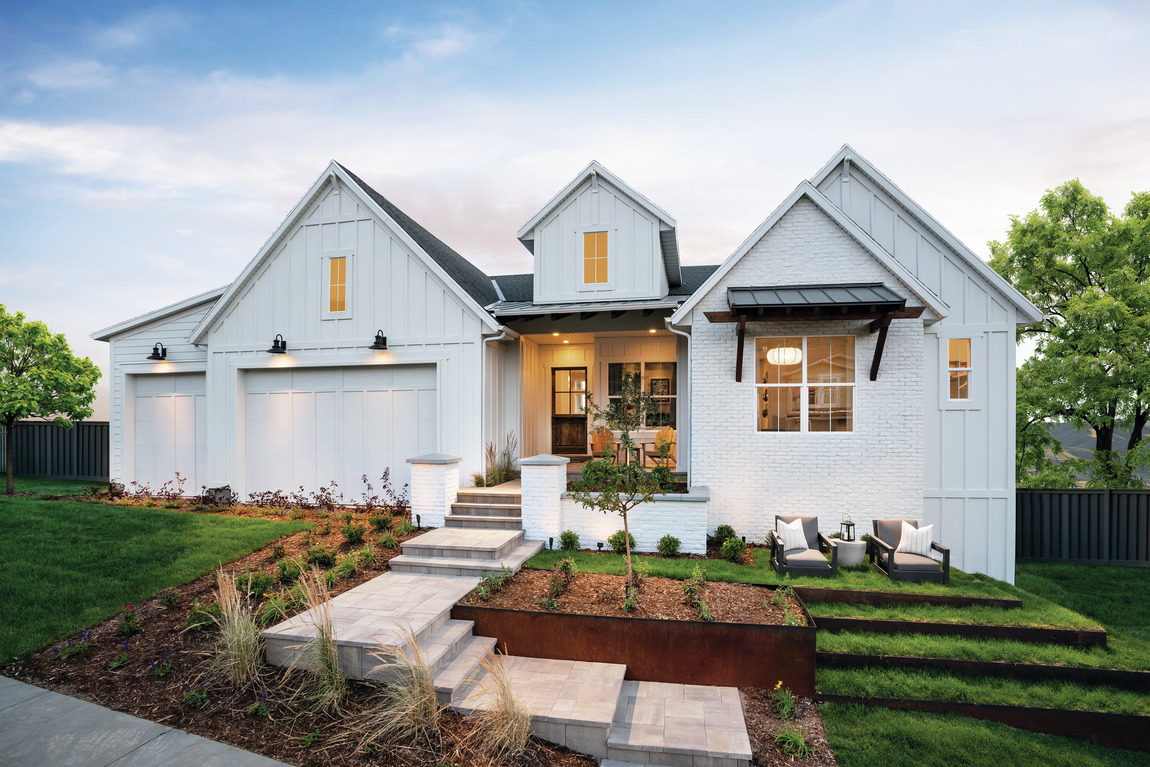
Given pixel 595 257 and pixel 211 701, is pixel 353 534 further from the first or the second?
pixel 595 257

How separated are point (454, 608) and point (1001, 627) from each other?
6.37 m

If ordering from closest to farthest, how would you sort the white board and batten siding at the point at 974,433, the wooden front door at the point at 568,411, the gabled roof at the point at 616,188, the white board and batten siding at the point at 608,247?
1. the white board and batten siding at the point at 974,433
2. the gabled roof at the point at 616,188
3. the white board and batten siding at the point at 608,247
4. the wooden front door at the point at 568,411

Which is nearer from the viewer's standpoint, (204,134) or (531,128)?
(204,134)

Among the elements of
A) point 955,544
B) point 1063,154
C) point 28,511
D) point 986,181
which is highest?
point 1063,154

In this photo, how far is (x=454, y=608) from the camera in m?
5.80

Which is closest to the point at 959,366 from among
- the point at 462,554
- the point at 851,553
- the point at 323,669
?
the point at 851,553

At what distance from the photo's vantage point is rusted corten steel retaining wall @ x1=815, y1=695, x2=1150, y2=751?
461 centimetres

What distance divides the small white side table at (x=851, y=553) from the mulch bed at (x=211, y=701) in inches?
213

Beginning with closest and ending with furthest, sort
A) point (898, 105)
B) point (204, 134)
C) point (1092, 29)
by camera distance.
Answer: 1. point (1092, 29)
2. point (898, 105)
3. point (204, 134)

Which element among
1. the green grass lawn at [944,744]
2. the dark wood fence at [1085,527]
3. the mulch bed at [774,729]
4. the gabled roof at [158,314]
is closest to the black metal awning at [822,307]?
the mulch bed at [774,729]

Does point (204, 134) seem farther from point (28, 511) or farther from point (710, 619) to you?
point (710, 619)

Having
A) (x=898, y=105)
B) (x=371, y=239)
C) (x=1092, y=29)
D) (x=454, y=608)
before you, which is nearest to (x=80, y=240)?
(x=371, y=239)

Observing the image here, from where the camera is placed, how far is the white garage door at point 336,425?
10.6m

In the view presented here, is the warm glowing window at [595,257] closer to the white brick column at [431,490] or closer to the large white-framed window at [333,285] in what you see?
the white brick column at [431,490]
